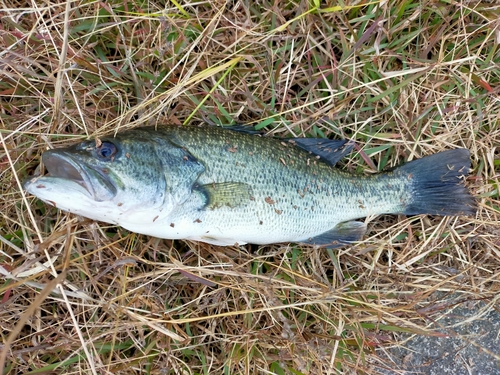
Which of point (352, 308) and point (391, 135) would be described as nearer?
point (352, 308)

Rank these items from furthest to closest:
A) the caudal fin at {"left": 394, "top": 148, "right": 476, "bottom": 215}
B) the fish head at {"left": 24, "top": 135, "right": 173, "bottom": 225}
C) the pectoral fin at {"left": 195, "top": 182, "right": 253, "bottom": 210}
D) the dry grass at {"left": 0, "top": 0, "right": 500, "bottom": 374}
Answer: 1. the caudal fin at {"left": 394, "top": 148, "right": 476, "bottom": 215}
2. the dry grass at {"left": 0, "top": 0, "right": 500, "bottom": 374}
3. the pectoral fin at {"left": 195, "top": 182, "right": 253, "bottom": 210}
4. the fish head at {"left": 24, "top": 135, "right": 173, "bottom": 225}

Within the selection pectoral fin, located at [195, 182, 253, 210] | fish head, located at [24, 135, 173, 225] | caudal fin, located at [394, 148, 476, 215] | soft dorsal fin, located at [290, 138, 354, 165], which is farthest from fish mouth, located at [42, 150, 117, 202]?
caudal fin, located at [394, 148, 476, 215]

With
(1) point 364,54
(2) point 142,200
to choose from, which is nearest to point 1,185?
(2) point 142,200

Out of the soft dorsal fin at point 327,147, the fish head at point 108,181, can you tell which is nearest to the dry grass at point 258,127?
the soft dorsal fin at point 327,147

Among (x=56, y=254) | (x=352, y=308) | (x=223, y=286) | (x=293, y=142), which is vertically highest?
(x=293, y=142)

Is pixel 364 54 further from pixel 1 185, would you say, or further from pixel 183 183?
pixel 1 185

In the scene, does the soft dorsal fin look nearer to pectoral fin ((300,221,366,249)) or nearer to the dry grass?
the dry grass

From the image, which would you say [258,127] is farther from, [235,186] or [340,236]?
[340,236]
